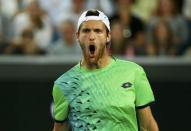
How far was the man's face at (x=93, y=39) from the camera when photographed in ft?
16.2

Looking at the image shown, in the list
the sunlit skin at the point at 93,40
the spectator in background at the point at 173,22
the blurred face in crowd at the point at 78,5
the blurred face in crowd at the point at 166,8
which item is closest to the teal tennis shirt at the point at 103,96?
the sunlit skin at the point at 93,40

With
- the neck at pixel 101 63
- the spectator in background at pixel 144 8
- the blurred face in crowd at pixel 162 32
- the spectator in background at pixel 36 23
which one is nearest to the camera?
the neck at pixel 101 63

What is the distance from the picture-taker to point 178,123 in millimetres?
9336

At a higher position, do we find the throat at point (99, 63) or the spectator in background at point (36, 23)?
the throat at point (99, 63)

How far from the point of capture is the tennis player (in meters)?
4.94

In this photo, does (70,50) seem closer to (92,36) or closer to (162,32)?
(162,32)

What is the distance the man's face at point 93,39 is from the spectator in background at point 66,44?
16.4ft

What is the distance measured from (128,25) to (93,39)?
19.3 feet

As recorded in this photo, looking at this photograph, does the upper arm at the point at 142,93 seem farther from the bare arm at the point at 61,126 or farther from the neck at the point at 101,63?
the bare arm at the point at 61,126

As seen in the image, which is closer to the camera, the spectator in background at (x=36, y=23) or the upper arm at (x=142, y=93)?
the upper arm at (x=142, y=93)

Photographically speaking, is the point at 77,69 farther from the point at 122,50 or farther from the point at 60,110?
the point at 122,50

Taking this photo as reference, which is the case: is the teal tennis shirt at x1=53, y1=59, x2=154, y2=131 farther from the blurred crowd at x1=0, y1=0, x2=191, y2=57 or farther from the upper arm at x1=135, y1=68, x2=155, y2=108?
the blurred crowd at x1=0, y1=0, x2=191, y2=57

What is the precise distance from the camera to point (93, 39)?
16.2 feet

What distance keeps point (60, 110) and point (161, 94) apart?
14.1 ft
